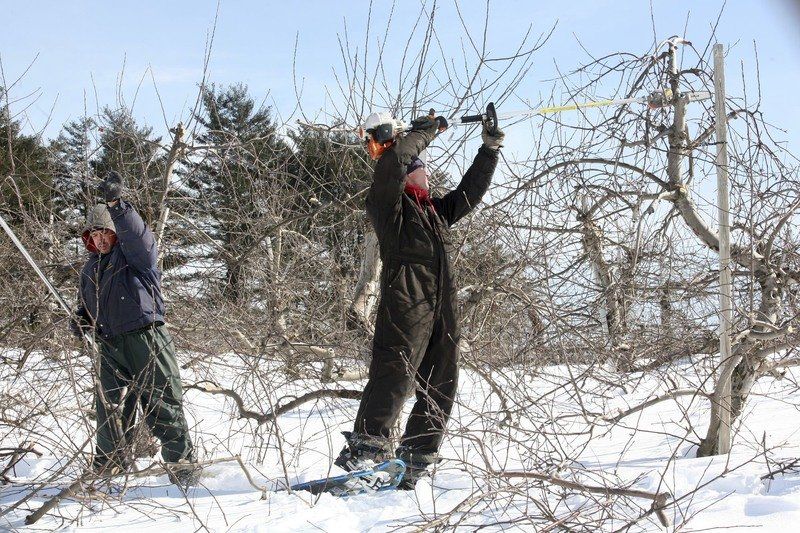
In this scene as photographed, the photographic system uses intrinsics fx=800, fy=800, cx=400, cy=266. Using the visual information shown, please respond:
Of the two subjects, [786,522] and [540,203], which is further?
[540,203]

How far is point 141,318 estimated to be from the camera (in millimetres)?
4133

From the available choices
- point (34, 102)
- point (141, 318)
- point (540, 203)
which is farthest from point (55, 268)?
point (540, 203)

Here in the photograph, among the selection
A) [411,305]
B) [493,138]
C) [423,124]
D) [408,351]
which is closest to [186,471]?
[408,351]

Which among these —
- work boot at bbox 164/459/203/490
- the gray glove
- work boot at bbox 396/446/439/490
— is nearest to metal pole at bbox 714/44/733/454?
the gray glove

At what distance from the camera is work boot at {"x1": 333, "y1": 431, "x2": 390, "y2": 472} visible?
141 inches

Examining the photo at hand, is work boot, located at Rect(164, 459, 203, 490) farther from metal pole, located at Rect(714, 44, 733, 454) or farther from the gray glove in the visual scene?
metal pole, located at Rect(714, 44, 733, 454)

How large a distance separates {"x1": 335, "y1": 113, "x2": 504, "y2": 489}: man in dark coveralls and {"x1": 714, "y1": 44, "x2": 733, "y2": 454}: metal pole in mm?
1261

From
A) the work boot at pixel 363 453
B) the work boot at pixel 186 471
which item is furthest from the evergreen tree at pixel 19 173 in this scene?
the work boot at pixel 363 453

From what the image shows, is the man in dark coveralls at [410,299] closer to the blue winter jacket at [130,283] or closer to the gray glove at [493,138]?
the gray glove at [493,138]

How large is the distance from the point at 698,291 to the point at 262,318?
3.04 metres

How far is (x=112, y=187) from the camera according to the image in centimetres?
401

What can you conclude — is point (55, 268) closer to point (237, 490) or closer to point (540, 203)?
point (237, 490)

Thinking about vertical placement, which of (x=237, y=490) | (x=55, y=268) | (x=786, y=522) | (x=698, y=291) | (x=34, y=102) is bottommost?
(x=786, y=522)

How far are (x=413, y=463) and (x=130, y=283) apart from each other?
1739 millimetres
